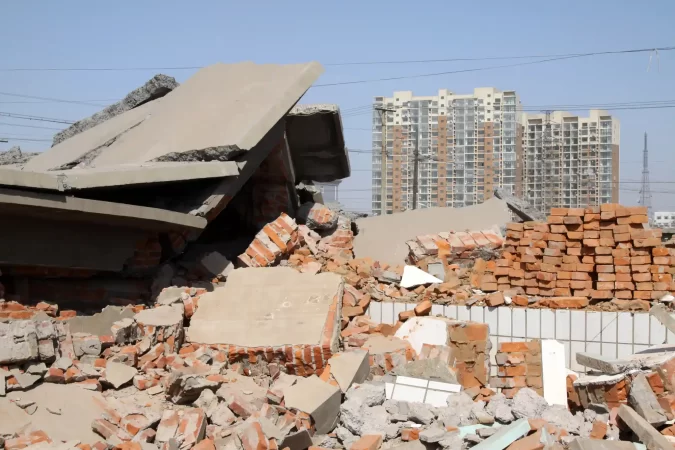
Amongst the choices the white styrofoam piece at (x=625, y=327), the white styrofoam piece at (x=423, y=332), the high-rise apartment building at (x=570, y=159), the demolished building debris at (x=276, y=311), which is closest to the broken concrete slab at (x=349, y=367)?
the demolished building debris at (x=276, y=311)

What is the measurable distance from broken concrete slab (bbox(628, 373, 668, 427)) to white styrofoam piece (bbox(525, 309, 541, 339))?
1526mm

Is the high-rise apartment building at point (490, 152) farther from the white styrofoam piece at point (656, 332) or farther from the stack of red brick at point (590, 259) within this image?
the white styrofoam piece at point (656, 332)

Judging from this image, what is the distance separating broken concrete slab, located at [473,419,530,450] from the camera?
4.85 metres

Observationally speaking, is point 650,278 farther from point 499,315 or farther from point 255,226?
point 255,226

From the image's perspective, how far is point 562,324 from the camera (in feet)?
22.4

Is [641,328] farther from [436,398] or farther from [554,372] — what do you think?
[436,398]

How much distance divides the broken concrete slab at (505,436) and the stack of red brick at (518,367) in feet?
4.83

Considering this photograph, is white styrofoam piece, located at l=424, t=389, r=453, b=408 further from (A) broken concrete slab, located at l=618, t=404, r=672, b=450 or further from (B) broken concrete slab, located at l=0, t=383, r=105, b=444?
(B) broken concrete slab, located at l=0, t=383, r=105, b=444

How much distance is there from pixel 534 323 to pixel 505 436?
2212 millimetres

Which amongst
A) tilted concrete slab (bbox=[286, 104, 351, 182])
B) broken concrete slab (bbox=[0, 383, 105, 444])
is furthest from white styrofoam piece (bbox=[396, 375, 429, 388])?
tilted concrete slab (bbox=[286, 104, 351, 182])

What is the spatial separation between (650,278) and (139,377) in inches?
200

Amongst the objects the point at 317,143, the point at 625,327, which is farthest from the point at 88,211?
the point at 625,327

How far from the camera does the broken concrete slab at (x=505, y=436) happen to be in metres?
4.85

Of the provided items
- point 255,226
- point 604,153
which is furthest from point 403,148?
point 255,226
